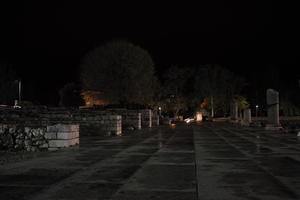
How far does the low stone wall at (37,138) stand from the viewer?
15812 millimetres

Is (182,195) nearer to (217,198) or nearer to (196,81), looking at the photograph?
(217,198)

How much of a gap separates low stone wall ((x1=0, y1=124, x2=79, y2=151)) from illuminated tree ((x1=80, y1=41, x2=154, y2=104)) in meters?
25.5

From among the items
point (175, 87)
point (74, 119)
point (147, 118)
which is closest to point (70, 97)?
point (147, 118)

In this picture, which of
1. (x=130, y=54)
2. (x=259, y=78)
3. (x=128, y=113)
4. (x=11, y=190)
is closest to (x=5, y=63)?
(x=130, y=54)

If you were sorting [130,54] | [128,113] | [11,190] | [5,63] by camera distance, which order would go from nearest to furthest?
[11,190] → [128,113] → [130,54] → [5,63]

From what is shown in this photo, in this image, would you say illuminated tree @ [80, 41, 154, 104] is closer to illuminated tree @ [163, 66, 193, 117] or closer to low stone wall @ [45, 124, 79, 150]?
low stone wall @ [45, 124, 79, 150]

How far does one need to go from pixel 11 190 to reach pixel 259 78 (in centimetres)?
8401

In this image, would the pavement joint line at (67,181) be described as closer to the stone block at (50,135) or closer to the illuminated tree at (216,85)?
the stone block at (50,135)

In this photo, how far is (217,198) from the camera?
6105 mm

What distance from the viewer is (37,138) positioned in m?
16.0

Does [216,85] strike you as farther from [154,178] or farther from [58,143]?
[154,178]

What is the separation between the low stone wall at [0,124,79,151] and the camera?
51.9ft

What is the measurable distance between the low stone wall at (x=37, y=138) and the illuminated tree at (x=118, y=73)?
25.5 metres

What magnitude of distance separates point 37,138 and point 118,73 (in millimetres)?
26547
